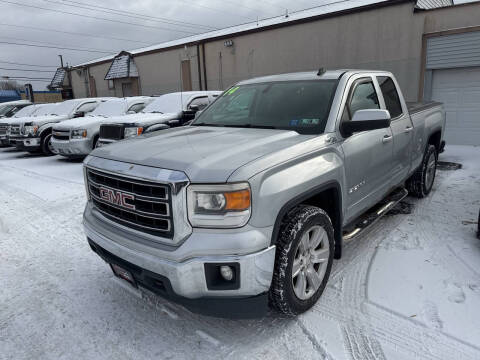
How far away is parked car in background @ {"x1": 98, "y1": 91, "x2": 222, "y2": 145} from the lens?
→ 808 cm

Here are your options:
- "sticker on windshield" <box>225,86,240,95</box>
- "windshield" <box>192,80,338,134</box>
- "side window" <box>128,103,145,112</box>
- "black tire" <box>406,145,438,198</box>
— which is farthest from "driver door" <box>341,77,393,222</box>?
"side window" <box>128,103,145,112</box>

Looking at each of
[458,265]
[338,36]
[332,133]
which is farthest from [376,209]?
[338,36]

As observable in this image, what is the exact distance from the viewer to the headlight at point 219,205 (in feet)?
7.11

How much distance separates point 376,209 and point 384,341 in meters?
1.95

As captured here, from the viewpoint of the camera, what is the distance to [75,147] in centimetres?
927

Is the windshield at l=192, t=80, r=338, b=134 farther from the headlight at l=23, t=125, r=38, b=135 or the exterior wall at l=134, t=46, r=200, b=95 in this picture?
the exterior wall at l=134, t=46, r=200, b=95

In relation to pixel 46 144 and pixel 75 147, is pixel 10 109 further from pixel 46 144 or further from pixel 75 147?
pixel 75 147

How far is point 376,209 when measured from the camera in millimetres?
4176

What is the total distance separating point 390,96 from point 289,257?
288 centimetres

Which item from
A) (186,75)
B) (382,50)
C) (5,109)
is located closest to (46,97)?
(5,109)

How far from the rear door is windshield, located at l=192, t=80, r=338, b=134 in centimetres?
115

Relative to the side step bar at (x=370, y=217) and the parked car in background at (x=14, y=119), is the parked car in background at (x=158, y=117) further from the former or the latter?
the parked car in background at (x=14, y=119)

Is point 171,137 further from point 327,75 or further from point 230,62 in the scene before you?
point 230,62

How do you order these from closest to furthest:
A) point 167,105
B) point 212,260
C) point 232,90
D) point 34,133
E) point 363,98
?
point 212,260
point 363,98
point 232,90
point 167,105
point 34,133
